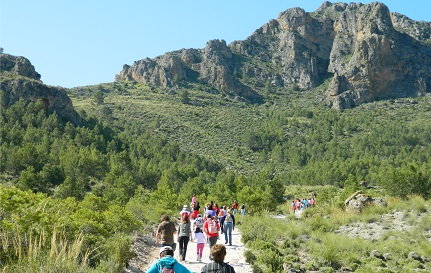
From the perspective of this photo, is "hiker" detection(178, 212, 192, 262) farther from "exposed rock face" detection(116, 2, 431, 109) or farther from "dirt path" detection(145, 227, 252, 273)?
"exposed rock face" detection(116, 2, 431, 109)

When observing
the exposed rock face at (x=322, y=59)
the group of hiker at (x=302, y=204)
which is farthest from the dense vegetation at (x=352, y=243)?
the exposed rock face at (x=322, y=59)

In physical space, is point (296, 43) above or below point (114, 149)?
above

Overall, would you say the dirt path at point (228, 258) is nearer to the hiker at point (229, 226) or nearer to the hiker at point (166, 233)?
the hiker at point (229, 226)

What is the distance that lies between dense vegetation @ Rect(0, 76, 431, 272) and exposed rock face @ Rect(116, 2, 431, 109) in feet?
30.0

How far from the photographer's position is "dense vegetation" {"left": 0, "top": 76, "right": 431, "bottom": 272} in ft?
24.2

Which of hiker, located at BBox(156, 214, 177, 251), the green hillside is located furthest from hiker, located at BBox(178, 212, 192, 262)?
the green hillside

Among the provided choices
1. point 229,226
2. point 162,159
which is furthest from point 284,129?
point 229,226

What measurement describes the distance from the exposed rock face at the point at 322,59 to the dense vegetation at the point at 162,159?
9144mm

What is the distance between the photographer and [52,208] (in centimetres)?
729

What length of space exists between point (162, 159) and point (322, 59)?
126 m

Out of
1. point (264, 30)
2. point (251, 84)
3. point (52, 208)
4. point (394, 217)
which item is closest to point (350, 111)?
point (251, 84)

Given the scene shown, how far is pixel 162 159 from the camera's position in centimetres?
6744

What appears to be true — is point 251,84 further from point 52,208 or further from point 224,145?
point 52,208

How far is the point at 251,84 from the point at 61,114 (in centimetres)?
9597
